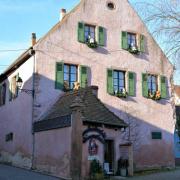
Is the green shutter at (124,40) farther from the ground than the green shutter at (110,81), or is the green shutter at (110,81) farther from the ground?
the green shutter at (124,40)

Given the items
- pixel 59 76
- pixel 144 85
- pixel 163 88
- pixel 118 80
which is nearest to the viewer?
pixel 59 76

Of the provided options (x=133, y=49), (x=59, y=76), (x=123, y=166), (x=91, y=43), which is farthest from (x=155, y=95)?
(x=123, y=166)

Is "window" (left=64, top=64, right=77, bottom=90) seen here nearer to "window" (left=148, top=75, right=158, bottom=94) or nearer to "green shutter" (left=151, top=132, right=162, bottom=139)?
"window" (left=148, top=75, right=158, bottom=94)

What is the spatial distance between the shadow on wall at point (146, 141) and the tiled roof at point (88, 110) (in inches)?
134

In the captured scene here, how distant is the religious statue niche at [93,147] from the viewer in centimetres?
1798

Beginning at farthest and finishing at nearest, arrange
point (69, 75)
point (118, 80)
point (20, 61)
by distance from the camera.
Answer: point (118, 80) < point (20, 61) < point (69, 75)

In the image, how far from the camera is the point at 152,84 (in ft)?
85.4

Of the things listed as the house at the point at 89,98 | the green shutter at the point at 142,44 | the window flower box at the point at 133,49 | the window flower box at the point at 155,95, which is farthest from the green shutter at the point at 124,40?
the window flower box at the point at 155,95

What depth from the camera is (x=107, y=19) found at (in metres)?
24.6

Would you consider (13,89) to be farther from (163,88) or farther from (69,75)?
(163,88)

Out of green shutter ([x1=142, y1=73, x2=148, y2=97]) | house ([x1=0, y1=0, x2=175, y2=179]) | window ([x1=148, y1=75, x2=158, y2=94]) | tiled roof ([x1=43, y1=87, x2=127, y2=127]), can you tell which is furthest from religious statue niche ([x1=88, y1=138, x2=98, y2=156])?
window ([x1=148, y1=75, x2=158, y2=94])

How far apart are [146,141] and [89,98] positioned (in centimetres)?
660

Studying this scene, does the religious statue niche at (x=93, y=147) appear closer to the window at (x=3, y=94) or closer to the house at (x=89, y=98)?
the house at (x=89, y=98)

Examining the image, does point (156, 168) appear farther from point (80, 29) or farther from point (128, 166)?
point (80, 29)
